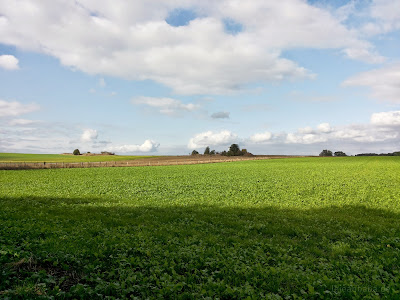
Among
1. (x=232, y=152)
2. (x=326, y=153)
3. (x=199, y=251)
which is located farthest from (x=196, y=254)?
(x=326, y=153)

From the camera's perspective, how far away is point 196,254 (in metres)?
10.1

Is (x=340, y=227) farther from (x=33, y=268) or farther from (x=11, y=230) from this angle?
(x=11, y=230)

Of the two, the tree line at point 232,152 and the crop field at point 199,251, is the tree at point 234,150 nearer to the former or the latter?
the tree line at point 232,152

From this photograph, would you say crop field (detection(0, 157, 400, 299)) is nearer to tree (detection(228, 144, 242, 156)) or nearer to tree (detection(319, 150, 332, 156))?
tree (detection(228, 144, 242, 156))

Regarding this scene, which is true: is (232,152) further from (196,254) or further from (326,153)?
(196,254)

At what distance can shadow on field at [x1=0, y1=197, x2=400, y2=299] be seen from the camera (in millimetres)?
7594

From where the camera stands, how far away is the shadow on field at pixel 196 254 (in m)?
7.59

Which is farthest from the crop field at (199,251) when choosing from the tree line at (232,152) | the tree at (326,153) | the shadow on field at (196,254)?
the tree at (326,153)

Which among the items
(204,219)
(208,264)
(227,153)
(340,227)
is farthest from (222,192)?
(227,153)

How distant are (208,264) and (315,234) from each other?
747 cm

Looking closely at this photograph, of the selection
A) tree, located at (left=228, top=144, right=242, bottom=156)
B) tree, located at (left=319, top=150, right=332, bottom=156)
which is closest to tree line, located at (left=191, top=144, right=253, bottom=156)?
tree, located at (left=228, top=144, right=242, bottom=156)

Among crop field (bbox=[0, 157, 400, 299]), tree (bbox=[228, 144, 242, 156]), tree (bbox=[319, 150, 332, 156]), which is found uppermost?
tree (bbox=[228, 144, 242, 156])

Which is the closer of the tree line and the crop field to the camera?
the crop field

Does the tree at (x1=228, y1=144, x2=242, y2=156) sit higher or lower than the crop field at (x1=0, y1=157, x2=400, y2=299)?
higher
